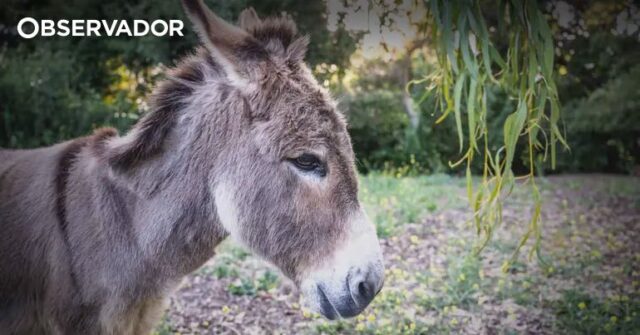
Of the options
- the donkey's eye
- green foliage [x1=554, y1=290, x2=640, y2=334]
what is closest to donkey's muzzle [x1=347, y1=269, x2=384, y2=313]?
the donkey's eye

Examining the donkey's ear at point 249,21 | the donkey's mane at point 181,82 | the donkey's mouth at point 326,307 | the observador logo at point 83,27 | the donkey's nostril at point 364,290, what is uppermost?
the observador logo at point 83,27

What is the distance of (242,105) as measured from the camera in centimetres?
150

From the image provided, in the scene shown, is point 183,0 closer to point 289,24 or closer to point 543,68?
point 289,24

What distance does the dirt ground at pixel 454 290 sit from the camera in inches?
107

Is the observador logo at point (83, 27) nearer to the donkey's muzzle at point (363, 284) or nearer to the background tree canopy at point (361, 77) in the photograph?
the background tree canopy at point (361, 77)

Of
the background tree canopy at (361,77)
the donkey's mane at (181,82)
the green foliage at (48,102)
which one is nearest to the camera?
the donkey's mane at (181,82)

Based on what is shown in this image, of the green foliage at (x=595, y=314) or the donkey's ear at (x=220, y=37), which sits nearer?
the donkey's ear at (x=220, y=37)

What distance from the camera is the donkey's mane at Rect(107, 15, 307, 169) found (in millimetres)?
1536

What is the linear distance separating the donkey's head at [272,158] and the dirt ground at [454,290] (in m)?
1.29

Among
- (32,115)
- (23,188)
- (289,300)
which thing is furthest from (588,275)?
(32,115)

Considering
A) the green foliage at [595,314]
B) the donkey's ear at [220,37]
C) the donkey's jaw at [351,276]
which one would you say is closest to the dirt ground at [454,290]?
the green foliage at [595,314]

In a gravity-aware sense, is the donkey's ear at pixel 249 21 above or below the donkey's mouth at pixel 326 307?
above

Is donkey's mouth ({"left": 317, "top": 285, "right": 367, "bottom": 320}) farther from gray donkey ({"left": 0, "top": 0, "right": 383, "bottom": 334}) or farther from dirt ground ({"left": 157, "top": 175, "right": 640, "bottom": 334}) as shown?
dirt ground ({"left": 157, "top": 175, "right": 640, "bottom": 334})

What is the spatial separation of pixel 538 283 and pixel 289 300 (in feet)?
4.51
